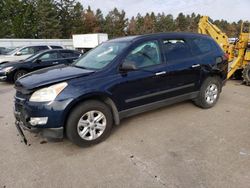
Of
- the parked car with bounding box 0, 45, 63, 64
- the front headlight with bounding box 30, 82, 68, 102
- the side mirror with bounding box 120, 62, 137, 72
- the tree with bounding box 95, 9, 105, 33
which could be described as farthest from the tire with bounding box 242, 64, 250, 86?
the tree with bounding box 95, 9, 105, 33

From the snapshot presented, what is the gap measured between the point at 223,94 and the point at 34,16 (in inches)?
1781

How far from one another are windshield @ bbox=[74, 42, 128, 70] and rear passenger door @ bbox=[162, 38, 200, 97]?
0.94 metres

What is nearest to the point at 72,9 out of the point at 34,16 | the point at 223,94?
the point at 34,16

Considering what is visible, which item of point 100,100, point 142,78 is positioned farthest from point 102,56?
point 100,100

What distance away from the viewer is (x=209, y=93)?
5422 millimetres

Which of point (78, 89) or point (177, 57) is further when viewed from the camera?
point (177, 57)

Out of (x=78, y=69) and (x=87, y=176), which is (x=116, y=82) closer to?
(x=78, y=69)

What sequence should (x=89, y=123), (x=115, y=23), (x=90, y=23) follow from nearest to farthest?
(x=89, y=123)
(x=90, y=23)
(x=115, y=23)

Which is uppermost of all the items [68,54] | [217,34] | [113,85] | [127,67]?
[217,34]

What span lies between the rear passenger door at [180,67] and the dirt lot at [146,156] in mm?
659

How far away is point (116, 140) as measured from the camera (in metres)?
4.03

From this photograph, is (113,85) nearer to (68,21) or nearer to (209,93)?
(209,93)

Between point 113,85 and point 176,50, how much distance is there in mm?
1705

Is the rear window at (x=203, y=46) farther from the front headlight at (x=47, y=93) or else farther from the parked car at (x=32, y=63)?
the parked car at (x=32, y=63)
